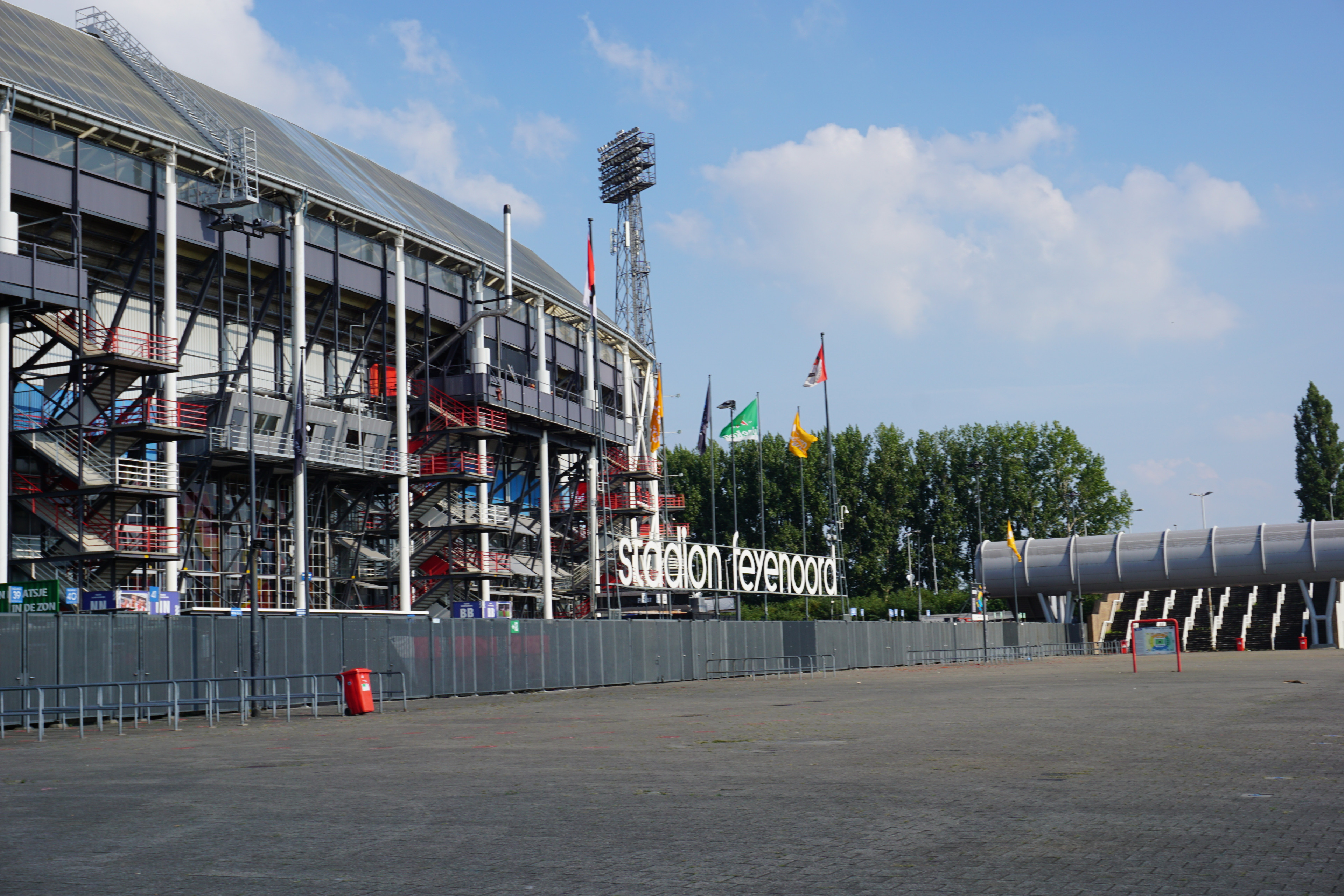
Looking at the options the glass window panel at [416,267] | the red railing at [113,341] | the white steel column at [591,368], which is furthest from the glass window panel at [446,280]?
the red railing at [113,341]

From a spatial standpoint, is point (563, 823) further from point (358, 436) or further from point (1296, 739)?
point (358, 436)

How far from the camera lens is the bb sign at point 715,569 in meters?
66.4

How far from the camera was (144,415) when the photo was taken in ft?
140

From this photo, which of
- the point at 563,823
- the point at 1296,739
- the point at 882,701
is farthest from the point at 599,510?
the point at 563,823

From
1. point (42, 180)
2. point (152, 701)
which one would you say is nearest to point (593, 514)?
point (42, 180)

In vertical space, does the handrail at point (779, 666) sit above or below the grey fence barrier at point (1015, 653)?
above

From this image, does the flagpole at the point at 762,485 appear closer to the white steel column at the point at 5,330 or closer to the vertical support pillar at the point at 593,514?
the vertical support pillar at the point at 593,514

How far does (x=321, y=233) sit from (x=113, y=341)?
13.4 metres

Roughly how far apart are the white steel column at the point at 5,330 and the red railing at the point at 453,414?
2081 centimetres

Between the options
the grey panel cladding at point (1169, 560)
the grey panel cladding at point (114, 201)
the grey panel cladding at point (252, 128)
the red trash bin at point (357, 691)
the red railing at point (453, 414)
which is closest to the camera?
the red trash bin at point (357, 691)

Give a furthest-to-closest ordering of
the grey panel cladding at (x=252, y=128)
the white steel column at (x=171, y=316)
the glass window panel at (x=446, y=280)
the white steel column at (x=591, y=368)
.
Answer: the glass window panel at (x=446, y=280)
the white steel column at (x=591, y=368)
the grey panel cladding at (x=252, y=128)
the white steel column at (x=171, y=316)

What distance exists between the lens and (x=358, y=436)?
2152 inches

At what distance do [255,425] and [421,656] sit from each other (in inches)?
618

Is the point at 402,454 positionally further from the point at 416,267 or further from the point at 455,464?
the point at 416,267
